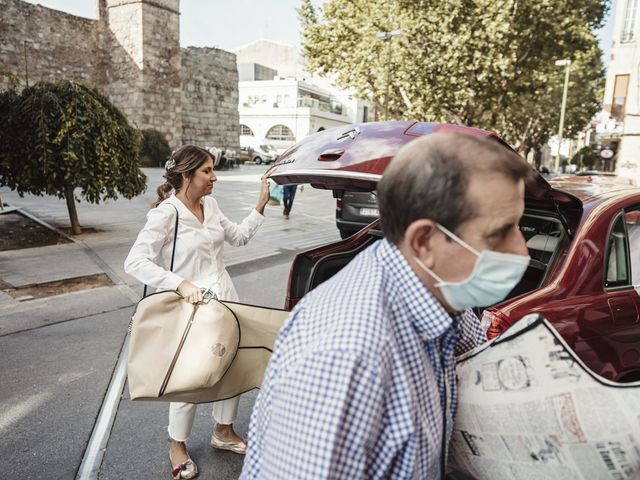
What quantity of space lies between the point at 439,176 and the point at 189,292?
5.41ft

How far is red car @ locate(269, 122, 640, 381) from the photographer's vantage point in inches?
89.0

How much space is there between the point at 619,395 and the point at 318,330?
0.72m

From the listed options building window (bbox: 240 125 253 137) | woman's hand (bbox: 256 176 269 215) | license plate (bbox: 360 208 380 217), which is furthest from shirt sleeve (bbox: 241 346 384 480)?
building window (bbox: 240 125 253 137)

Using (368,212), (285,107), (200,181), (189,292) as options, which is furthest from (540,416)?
(285,107)

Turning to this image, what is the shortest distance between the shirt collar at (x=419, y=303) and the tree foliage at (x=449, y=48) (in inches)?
749

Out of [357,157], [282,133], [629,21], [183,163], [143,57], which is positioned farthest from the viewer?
[282,133]

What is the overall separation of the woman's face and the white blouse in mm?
109

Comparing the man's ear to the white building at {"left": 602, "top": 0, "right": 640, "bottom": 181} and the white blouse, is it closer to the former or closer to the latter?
the white blouse

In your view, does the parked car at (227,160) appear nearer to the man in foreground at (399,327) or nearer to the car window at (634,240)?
the car window at (634,240)

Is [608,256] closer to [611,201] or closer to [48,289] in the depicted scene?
[611,201]

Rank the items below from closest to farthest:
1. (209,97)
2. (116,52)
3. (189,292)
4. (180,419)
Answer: (189,292) < (180,419) < (116,52) < (209,97)

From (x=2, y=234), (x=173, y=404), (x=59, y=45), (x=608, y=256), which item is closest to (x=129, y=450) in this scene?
(x=173, y=404)

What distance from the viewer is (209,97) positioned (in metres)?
31.4

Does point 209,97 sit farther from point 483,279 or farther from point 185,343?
point 483,279
